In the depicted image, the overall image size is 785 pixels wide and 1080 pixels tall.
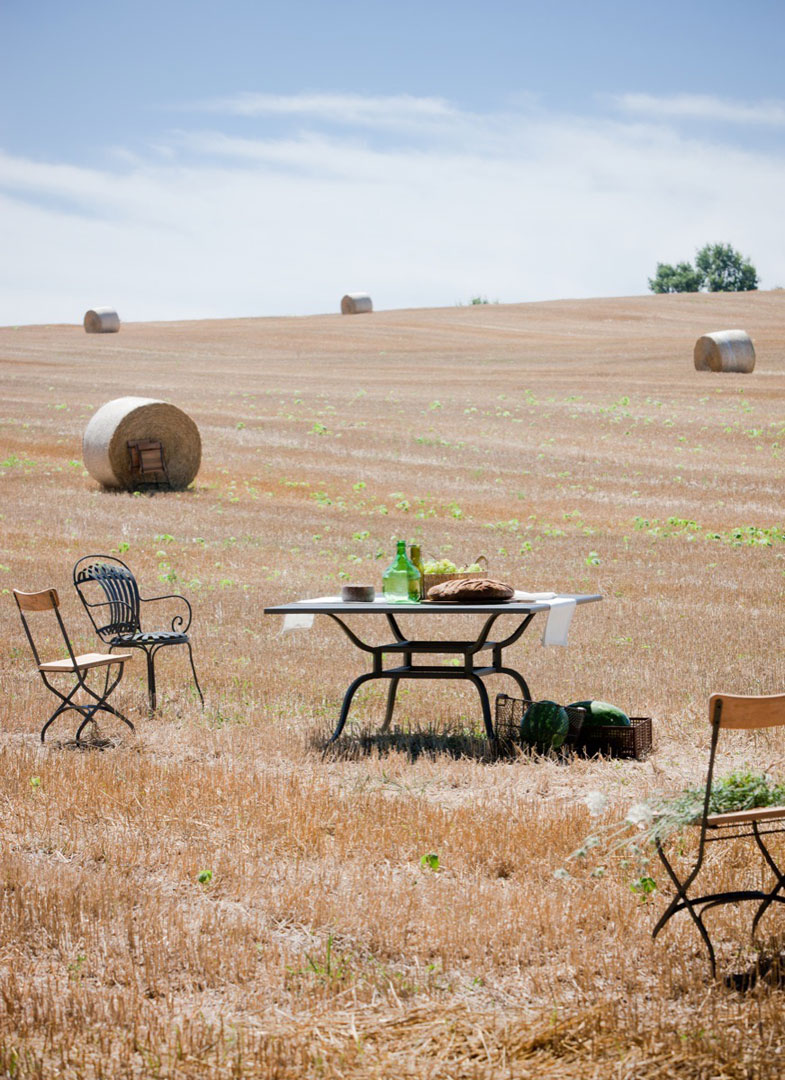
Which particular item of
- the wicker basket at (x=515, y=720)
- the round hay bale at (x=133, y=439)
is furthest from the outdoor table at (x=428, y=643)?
the round hay bale at (x=133, y=439)

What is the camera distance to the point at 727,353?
3919 cm

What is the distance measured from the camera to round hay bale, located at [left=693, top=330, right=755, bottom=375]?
3916 cm

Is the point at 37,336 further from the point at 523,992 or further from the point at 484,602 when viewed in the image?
the point at 523,992

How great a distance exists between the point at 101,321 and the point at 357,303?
16242mm

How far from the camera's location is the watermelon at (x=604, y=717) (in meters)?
8.05

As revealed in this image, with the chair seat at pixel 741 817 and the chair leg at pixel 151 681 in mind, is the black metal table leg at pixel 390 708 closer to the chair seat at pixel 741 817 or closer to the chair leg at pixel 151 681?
the chair leg at pixel 151 681

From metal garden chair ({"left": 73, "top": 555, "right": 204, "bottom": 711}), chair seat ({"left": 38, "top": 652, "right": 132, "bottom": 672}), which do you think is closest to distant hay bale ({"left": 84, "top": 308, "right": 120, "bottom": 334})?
metal garden chair ({"left": 73, "top": 555, "right": 204, "bottom": 711})

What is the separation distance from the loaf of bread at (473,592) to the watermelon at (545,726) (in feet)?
2.36

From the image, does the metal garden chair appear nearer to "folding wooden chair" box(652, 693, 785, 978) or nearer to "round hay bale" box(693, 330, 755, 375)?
"folding wooden chair" box(652, 693, 785, 978)

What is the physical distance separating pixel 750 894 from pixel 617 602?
8.84 metres

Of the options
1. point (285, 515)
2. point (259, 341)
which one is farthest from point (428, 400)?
point (259, 341)

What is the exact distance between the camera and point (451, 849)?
601 centimetres

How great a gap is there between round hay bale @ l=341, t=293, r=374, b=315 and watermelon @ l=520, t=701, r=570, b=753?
209 feet

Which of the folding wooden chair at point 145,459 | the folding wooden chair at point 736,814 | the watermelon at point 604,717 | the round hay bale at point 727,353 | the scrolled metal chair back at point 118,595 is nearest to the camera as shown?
the folding wooden chair at point 736,814
